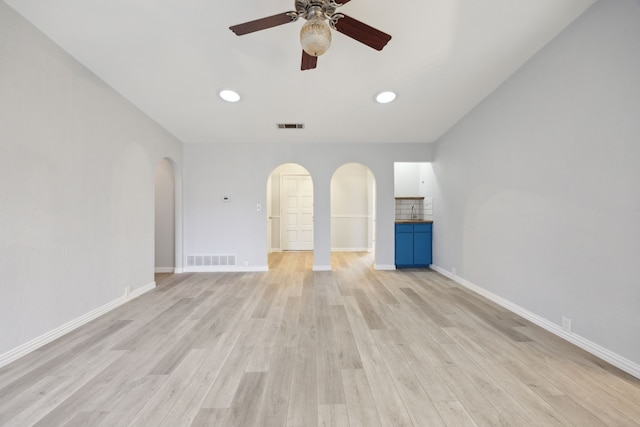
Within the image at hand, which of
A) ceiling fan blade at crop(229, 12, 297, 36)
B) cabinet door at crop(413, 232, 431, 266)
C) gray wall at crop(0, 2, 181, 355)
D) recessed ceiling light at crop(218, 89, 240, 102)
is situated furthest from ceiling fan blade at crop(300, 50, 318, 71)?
cabinet door at crop(413, 232, 431, 266)

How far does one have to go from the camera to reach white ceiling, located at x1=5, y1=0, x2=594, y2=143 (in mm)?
2223

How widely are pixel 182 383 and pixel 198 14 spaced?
9.29ft

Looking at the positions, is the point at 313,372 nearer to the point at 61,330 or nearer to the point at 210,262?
the point at 61,330

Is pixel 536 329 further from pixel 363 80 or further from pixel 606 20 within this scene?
pixel 363 80

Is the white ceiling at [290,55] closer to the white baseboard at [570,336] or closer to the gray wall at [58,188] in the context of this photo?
the gray wall at [58,188]

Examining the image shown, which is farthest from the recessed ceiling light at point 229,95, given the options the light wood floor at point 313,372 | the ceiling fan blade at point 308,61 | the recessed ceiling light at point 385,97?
the light wood floor at point 313,372

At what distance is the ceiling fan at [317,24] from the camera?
170cm

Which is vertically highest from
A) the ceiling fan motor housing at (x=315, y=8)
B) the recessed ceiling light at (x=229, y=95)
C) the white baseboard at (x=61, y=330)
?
the recessed ceiling light at (x=229, y=95)

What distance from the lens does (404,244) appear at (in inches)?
201

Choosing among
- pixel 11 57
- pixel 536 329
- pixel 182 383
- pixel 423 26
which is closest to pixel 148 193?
pixel 11 57

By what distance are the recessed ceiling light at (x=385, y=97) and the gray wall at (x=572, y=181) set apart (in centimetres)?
123

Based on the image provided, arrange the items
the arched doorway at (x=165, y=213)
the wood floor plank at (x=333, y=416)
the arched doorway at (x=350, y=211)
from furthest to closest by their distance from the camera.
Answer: the arched doorway at (x=350, y=211)
the arched doorway at (x=165, y=213)
the wood floor plank at (x=333, y=416)

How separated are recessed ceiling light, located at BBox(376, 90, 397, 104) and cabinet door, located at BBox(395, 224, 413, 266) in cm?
236

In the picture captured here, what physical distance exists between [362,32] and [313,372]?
8.08 feet
